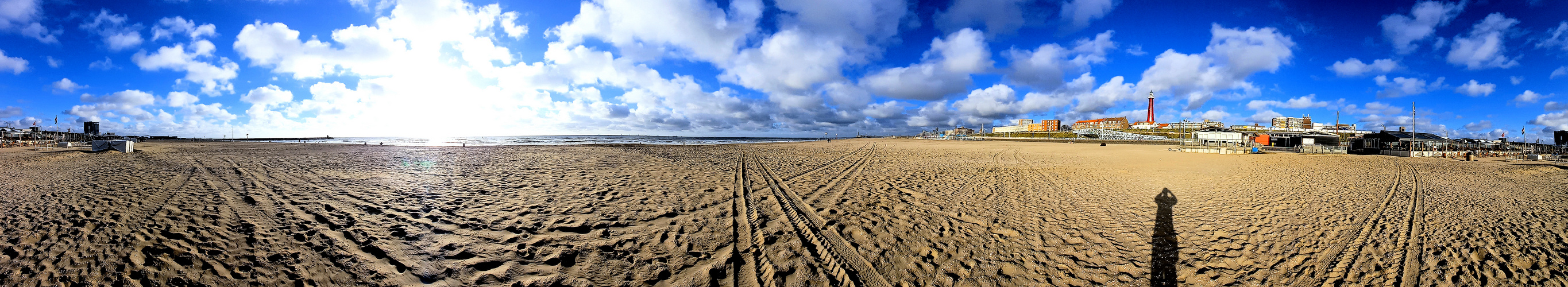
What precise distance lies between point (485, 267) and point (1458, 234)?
41.5 feet

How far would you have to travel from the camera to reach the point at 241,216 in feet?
20.9

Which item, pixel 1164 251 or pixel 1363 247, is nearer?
pixel 1164 251

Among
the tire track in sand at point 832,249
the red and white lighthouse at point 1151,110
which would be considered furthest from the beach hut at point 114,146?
the red and white lighthouse at point 1151,110

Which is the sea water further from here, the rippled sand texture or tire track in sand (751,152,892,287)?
tire track in sand (751,152,892,287)

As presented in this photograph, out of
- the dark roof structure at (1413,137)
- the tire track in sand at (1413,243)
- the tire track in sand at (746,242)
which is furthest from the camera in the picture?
the dark roof structure at (1413,137)

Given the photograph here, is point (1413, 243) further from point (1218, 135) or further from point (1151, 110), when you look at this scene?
point (1151, 110)

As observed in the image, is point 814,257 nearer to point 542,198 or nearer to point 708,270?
point 708,270

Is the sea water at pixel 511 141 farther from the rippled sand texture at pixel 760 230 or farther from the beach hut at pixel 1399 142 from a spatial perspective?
the beach hut at pixel 1399 142

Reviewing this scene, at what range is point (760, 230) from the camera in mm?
5863

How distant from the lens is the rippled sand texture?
4.44 meters

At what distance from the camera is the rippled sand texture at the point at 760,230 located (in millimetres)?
4441

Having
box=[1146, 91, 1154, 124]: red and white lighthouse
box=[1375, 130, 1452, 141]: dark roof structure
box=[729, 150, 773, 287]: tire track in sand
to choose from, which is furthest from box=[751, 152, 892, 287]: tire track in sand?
box=[1146, 91, 1154, 124]: red and white lighthouse

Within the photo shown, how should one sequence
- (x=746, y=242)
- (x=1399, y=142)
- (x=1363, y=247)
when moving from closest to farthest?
(x=746, y=242)
(x=1363, y=247)
(x=1399, y=142)

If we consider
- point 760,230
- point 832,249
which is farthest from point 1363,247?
point 760,230
